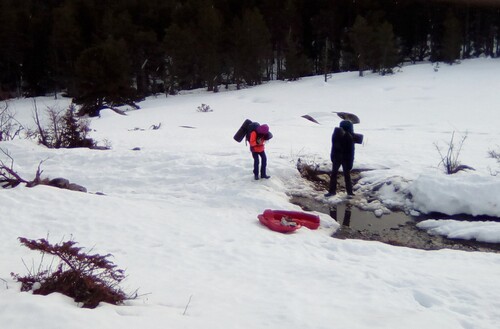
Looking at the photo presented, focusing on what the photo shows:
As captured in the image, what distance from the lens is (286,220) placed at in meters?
8.16

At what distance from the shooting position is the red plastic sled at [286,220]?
26.0 ft

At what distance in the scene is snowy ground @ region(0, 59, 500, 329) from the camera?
462 centimetres

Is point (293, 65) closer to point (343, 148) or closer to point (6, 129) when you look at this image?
point (6, 129)

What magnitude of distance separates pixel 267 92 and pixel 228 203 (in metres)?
24.7

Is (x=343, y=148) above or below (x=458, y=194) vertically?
above

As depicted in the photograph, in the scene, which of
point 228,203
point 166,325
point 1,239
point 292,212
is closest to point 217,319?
point 166,325

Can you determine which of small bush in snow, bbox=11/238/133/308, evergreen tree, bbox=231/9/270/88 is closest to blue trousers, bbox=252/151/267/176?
small bush in snow, bbox=11/238/133/308

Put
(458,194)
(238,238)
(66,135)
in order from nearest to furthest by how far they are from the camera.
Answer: (238,238) < (458,194) < (66,135)

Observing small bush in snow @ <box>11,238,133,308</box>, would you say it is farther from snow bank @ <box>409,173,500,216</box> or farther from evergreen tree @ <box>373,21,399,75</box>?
evergreen tree @ <box>373,21,399,75</box>

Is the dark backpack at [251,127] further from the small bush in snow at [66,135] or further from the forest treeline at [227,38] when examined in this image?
the forest treeline at [227,38]

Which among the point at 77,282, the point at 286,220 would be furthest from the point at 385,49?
the point at 77,282

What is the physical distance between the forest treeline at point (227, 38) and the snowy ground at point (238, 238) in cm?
2100

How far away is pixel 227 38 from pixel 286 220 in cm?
3303

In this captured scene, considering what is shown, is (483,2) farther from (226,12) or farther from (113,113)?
(113,113)
